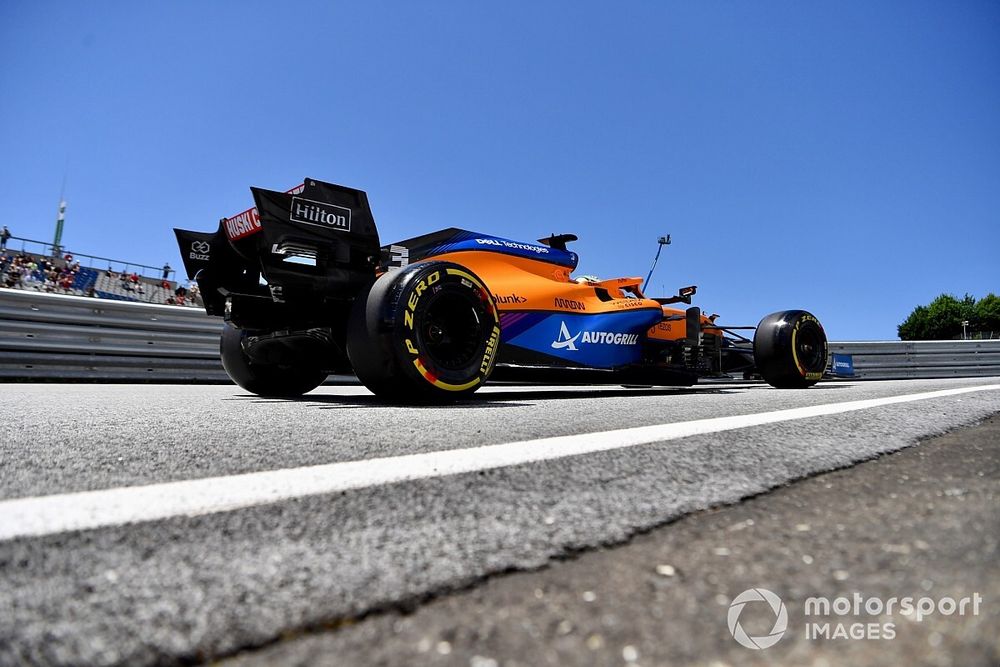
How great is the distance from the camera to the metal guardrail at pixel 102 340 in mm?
6914

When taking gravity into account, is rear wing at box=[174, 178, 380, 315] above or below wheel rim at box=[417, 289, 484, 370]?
above

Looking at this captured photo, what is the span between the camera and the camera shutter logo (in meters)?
0.65

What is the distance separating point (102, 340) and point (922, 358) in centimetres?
1772

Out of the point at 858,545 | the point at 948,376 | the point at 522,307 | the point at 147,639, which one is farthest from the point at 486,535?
the point at 948,376

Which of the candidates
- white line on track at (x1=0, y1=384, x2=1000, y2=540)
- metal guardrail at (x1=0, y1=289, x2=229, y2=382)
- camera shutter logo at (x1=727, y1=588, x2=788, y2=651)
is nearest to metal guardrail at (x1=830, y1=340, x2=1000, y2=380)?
metal guardrail at (x1=0, y1=289, x2=229, y2=382)

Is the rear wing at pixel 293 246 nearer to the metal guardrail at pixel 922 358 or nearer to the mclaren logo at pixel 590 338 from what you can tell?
the mclaren logo at pixel 590 338

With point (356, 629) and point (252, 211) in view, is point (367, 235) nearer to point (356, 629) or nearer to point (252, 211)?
point (252, 211)

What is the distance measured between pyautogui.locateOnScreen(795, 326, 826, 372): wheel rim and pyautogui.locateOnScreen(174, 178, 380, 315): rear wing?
5.74 metres

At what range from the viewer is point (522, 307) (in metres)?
4.85

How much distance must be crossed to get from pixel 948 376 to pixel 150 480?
18660mm

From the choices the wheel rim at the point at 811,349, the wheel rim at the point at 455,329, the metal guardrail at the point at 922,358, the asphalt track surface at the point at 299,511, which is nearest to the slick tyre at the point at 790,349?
the wheel rim at the point at 811,349

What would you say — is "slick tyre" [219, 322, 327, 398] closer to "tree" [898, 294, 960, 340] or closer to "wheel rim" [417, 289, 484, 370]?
"wheel rim" [417, 289, 484, 370]

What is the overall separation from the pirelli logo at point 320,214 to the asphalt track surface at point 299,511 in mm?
1786

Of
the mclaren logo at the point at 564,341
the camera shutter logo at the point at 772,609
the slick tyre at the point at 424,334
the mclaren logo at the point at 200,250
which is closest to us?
the camera shutter logo at the point at 772,609
